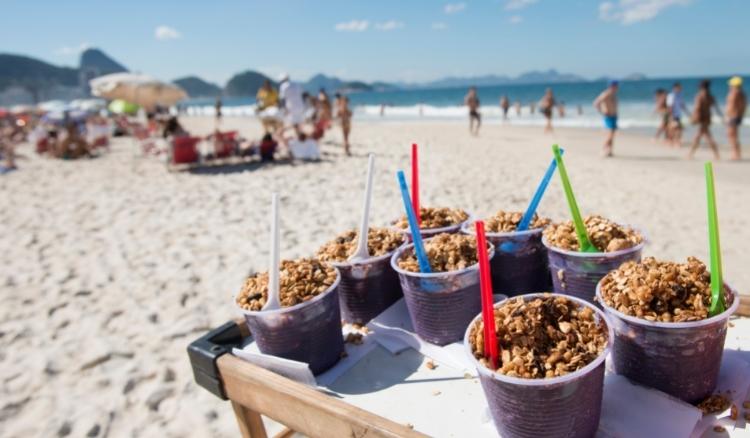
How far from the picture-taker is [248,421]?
150 centimetres

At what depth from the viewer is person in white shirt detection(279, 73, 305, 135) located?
9.40 metres

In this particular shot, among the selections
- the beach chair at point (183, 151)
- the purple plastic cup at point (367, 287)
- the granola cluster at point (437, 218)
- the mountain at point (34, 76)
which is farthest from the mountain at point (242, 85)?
the purple plastic cup at point (367, 287)

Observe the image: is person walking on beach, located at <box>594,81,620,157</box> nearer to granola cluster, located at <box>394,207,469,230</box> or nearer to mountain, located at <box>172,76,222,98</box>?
granola cluster, located at <box>394,207,469,230</box>

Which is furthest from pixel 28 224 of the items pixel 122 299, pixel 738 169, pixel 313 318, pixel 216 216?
pixel 738 169

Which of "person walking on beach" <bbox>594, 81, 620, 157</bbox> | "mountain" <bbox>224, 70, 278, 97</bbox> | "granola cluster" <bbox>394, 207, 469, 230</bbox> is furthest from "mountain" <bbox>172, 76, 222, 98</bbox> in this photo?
"granola cluster" <bbox>394, 207, 469, 230</bbox>

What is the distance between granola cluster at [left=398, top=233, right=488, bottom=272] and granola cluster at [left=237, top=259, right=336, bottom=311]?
262 mm

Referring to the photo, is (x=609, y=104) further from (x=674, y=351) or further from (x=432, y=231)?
(x=674, y=351)

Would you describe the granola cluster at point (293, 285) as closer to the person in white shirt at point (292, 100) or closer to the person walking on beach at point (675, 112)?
the person in white shirt at point (292, 100)

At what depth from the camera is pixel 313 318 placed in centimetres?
143

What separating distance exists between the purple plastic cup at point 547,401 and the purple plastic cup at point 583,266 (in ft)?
1.20

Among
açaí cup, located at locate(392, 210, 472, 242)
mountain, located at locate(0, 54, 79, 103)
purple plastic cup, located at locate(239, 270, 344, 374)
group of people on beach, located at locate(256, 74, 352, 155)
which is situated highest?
mountain, located at locate(0, 54, 79, 103)

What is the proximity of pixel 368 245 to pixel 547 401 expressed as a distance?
0.91 m

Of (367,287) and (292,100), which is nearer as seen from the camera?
(367,287)

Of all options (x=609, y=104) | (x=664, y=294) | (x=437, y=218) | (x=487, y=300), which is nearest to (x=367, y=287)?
(x=437, y=218)
